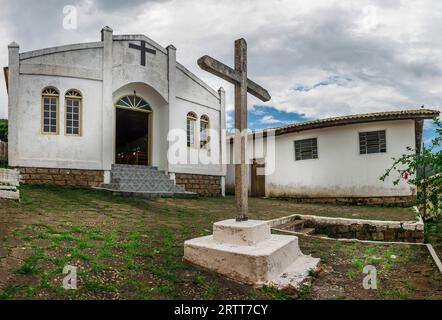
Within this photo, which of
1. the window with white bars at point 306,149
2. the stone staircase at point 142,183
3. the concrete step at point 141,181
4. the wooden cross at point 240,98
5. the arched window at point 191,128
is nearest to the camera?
the wooden cross at point 240,98

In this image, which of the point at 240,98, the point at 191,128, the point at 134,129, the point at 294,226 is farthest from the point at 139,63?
the point at 240,98

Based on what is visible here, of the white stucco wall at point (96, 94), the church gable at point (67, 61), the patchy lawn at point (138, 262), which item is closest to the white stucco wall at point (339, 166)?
the white stucco wall at point (96, 94)

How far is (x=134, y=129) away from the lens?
62.7 ft

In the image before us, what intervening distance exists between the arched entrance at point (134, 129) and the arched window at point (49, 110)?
2308mm

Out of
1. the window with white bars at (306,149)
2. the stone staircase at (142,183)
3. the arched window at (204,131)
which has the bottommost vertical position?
the stone staircase at (142,183)

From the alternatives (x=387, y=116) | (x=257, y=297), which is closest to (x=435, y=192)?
(x=257, y=297)

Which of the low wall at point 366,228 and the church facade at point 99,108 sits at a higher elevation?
the church facade at point 99,108

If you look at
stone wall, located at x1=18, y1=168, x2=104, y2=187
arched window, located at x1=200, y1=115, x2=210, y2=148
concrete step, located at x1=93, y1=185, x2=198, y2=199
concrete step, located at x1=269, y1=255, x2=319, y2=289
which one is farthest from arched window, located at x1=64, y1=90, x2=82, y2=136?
concrete step, located at x1=269, y1=255, x2=319, y2=289

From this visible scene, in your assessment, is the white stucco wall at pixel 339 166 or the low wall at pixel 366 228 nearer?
the low wall at pixel 366 228

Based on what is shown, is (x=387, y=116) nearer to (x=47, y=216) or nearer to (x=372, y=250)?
(x=372, y=250)

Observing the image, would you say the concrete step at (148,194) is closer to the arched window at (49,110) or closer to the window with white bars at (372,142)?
the arched window at (49,110)

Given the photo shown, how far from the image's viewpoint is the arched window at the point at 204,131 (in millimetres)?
14797

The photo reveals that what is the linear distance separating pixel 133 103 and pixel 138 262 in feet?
34.7

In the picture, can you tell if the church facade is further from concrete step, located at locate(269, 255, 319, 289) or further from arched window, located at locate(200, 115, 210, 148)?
concrete step, located at locate(269, 255, 319, 289)
